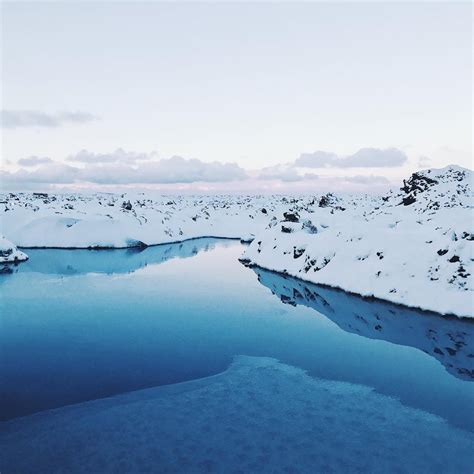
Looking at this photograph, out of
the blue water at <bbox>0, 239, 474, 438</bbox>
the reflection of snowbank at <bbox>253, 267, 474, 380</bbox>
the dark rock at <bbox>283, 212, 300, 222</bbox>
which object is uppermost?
the dark rock at <bbox>283, 212, 300, 222</bbox>

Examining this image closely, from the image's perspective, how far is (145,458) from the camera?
34.8 ft

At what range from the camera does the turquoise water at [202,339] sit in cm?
1509

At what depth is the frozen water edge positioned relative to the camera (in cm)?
1048

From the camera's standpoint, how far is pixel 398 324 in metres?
23.5

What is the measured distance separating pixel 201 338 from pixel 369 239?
730 inches

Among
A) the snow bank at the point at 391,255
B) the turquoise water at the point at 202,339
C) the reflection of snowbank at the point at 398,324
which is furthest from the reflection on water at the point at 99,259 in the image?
the reflection of snowbank at the point at 398,324

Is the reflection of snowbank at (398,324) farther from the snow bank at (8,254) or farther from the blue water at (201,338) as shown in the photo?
the snow bank at (8,254)

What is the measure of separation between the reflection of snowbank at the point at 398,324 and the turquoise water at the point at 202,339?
0.20ft

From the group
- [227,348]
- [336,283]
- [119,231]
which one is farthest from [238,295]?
[119,231]

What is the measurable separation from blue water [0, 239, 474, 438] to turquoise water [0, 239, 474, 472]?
5cm

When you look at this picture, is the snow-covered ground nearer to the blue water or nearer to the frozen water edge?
the blue water

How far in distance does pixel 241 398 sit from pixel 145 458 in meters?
4.31

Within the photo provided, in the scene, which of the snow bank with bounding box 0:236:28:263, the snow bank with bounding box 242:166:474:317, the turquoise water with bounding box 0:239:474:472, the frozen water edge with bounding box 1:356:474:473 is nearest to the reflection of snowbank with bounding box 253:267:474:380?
the turquoise water with bounding box 0:239:474:472

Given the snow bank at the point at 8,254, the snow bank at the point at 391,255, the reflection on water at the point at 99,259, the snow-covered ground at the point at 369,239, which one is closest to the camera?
the snow bank at the point at 391,255
